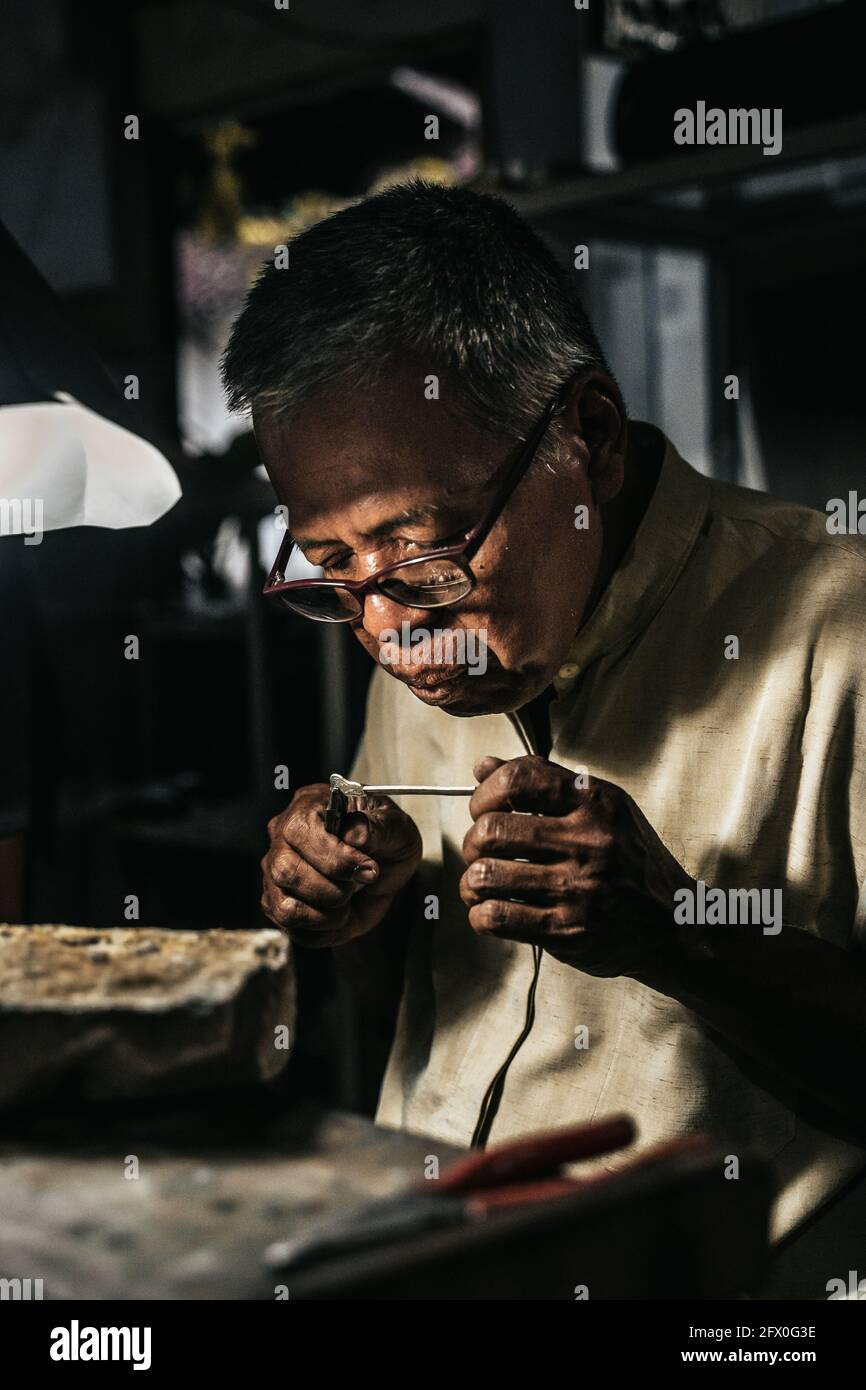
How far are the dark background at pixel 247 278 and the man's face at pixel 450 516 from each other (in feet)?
1.07

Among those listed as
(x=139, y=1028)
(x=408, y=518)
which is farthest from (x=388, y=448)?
(x=139, y=1028)

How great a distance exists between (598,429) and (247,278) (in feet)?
19.3

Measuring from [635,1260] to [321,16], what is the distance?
513cm

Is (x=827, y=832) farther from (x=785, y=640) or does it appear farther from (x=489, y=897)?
(x=489, y=897)

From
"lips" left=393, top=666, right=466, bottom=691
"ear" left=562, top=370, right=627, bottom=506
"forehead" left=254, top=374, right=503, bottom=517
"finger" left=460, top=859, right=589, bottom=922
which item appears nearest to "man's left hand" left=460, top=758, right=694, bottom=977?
"finger" left=460, top=859, right=589, bottom=922

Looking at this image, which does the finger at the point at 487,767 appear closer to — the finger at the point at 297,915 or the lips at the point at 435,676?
the lips at the point at 435,676

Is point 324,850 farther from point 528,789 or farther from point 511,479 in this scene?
point 511,479

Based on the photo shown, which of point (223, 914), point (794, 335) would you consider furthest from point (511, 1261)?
point (223, 914)

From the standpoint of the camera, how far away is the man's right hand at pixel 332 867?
156 centimetres

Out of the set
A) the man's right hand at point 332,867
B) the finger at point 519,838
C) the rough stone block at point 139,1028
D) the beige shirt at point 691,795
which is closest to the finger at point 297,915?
the man's right hand at point 332,867

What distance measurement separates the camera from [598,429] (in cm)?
156

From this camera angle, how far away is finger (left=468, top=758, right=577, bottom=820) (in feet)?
4.17

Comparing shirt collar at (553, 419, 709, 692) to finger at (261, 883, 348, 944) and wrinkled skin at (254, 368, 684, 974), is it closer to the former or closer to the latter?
wrinkled skin at (254, 368, 684, 974)

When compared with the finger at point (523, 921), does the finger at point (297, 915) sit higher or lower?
lower
